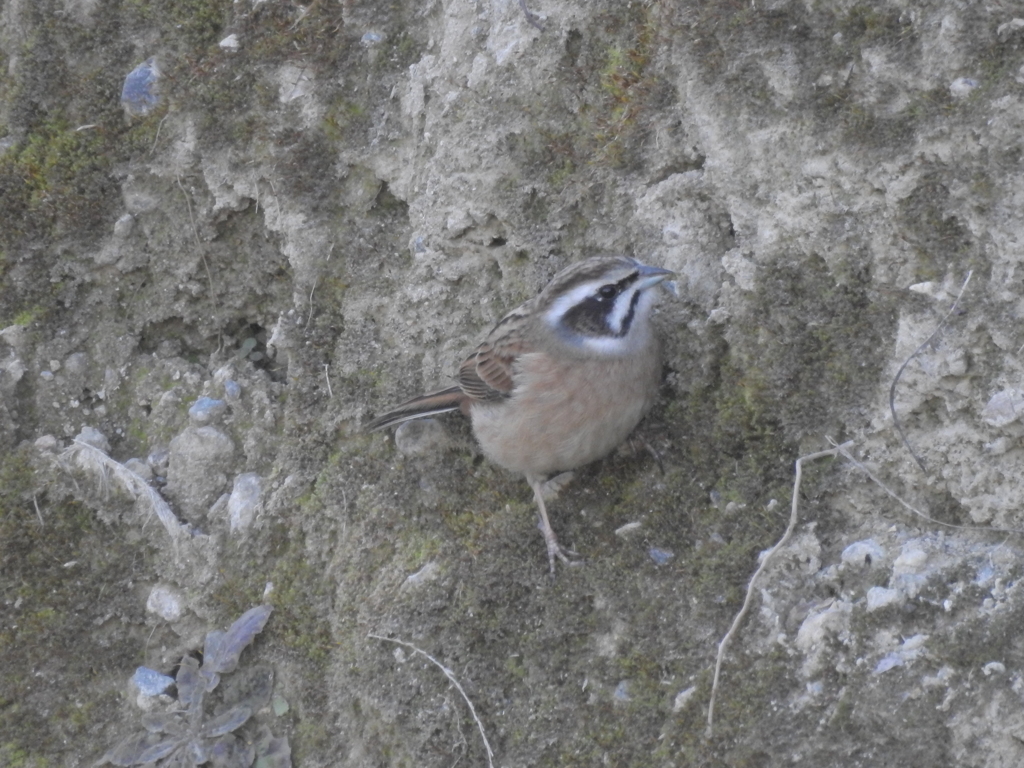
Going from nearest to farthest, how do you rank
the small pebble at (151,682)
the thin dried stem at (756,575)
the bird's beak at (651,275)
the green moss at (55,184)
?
the thin dried stem at (756,575), the bird's beak at (651,275), the small pebble at (151,682), the green moss at (55,184)

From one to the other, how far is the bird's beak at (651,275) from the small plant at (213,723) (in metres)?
2.61

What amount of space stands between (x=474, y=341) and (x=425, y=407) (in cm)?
47

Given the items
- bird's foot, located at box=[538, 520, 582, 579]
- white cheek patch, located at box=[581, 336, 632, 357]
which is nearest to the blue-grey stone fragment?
white cheek patch, located at box=[581, 336, 632, 357]

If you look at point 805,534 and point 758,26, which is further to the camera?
point 758,26

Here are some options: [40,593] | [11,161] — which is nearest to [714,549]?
[40,593]

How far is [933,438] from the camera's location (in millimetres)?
4219

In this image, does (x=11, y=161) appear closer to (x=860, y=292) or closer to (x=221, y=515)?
(x=221, y=515)

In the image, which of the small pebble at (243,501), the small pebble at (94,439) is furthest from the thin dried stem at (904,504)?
the small pebble at (94,439)

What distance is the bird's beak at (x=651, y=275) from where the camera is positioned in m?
4.93

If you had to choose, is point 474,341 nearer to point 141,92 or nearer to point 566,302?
point 566,302

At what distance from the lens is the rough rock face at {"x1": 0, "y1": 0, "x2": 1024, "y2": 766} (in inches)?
161

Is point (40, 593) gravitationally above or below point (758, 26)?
below

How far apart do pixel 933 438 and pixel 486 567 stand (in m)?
Result: 2.14

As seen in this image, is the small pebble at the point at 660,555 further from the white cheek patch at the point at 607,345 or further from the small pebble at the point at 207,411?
the small pebble at the point at 207,411
